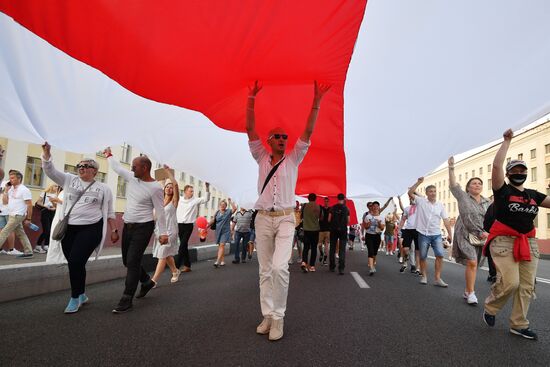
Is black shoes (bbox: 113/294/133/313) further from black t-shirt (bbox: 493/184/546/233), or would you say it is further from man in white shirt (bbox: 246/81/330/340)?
black t-shirt (bbox: 493/184/546/233)

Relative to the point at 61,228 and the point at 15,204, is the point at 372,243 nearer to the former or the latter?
the point at 61,228

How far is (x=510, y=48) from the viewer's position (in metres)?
2.91

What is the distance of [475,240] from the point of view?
5.48 m

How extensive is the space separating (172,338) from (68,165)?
2683 centimetres

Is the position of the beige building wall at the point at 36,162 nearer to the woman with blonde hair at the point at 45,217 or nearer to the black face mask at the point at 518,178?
the woman with blonde hair at the point at 45,217

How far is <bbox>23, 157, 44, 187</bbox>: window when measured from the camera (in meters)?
22.7

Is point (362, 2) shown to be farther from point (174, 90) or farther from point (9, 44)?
point (9, 44)

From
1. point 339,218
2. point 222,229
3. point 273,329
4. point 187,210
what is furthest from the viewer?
point 222,229

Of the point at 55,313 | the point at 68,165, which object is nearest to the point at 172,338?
the point at 55,313

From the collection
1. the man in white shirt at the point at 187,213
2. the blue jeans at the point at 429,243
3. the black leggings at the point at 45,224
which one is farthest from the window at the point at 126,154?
the blue jeans at the point at 429,243

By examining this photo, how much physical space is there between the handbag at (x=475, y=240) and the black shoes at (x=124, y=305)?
502 cm

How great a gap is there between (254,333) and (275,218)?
45.5 inches

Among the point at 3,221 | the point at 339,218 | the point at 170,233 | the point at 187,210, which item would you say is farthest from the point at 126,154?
the point at 170,233

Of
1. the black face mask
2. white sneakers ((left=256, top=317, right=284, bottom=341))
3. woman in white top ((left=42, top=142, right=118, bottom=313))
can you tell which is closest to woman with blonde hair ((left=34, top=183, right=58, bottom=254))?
woman in white top ((left=42, top=142, right=118, bottom=313))
